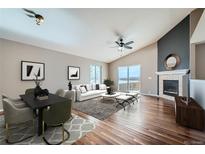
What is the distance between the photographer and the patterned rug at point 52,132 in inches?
88.9

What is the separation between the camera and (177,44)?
5668mm

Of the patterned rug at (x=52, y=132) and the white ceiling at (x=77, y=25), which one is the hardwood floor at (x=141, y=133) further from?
the white ceiling at (x=77, y=25)

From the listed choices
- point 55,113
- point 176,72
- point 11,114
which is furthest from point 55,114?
point 176,72

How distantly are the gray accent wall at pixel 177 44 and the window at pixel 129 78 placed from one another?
169cm

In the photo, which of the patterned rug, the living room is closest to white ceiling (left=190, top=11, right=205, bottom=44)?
the living room

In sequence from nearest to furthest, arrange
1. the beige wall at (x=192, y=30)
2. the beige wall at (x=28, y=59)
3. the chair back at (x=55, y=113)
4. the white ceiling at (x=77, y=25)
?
the chair back at (x=55, y=113) < the white ceiling at (x=77, y=25) < the beige wall at (x=28, y=59) < the beige wall at (x=192, y=30)

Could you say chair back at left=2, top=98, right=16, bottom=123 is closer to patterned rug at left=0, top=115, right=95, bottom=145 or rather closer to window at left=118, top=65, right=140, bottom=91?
patterned rug at left=0, top=115, right=95, bottom=145

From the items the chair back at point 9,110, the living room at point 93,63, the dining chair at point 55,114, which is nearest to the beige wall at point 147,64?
the living room at point 93,63

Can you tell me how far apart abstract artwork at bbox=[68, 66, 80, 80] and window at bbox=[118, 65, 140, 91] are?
361 cm

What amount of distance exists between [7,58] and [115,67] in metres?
6.69

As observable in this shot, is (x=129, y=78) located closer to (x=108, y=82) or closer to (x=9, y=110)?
(x=108, y=82)

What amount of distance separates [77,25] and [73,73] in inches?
119
